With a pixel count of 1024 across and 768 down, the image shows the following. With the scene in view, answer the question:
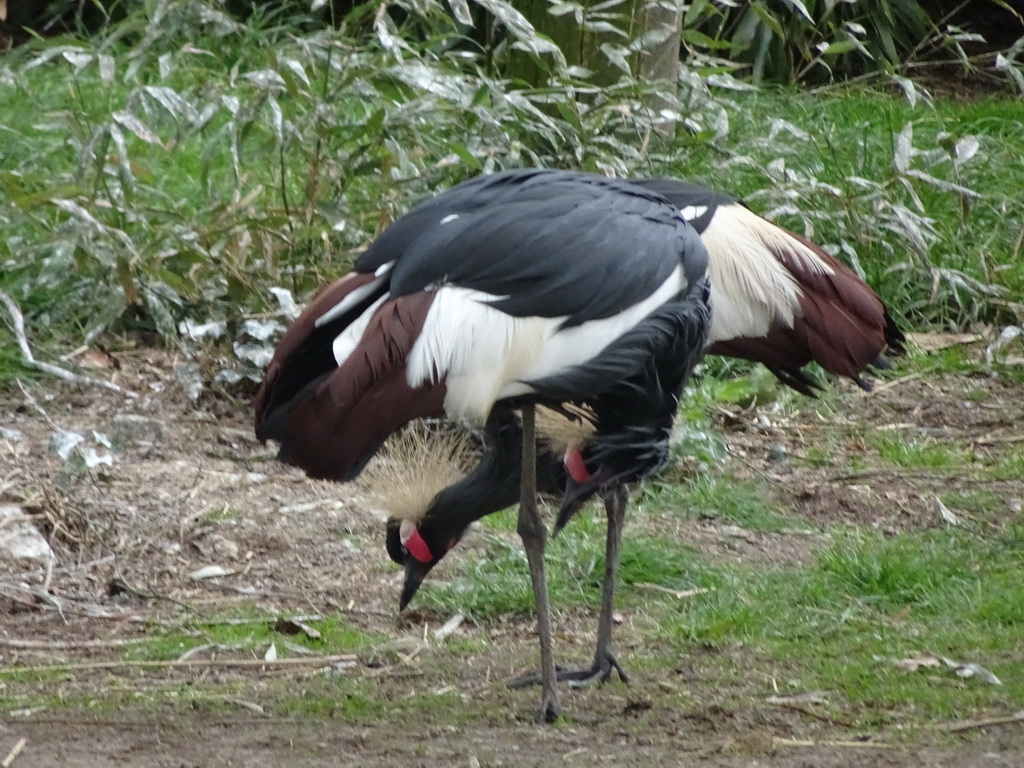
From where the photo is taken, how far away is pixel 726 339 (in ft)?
11.0

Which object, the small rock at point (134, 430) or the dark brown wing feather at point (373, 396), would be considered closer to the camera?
the dark brown wing feather at point (373, 396)

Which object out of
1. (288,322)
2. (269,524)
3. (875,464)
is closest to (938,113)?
(875,464)

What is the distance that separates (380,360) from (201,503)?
159 centimetres

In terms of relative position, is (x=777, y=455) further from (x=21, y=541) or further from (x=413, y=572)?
(x=21, y=541)

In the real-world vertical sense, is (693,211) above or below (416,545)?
above

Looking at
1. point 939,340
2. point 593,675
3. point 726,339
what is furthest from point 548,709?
point 939,340

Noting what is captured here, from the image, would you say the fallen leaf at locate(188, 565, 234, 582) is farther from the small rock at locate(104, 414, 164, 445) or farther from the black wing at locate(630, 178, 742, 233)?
the black wing at locate(630, 178, 742, 233)

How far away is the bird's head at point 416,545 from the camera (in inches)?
131

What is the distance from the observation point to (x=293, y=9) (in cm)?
789

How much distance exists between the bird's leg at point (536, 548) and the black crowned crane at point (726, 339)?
128mm

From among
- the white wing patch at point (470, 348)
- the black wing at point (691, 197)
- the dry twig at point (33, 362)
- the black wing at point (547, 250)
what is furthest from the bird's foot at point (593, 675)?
the dry twig at point (33, 362)

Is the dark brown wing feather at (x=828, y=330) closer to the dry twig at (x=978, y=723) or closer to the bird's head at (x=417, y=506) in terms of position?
the bird's head at (x=417, y=506)

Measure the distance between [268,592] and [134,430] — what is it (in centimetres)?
98

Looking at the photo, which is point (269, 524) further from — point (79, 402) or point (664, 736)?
point (664, 736)
